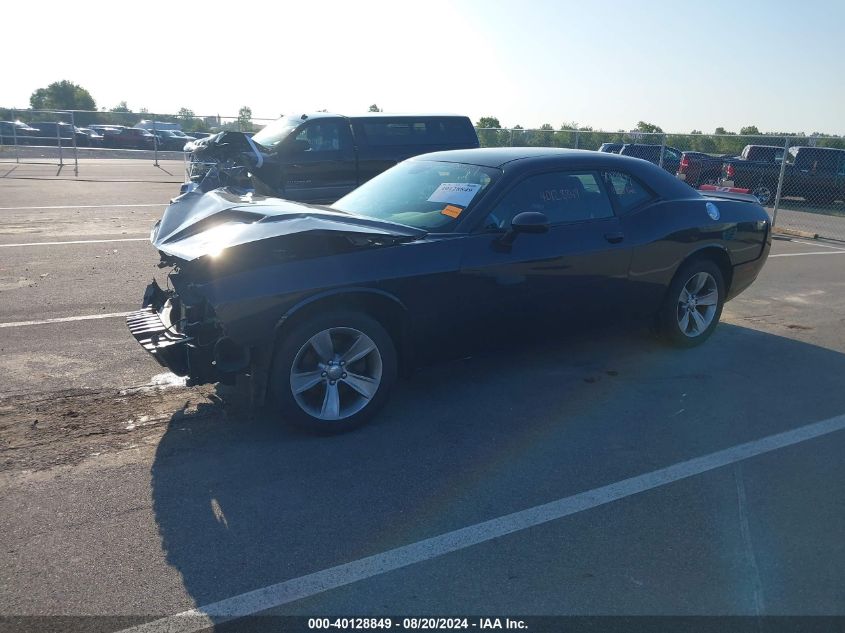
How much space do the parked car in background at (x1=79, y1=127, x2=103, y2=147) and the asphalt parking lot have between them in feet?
117

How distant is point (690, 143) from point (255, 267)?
119 ft

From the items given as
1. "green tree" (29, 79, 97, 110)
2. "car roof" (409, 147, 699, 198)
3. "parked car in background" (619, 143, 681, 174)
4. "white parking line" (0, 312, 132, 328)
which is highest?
"green tree" (29, 79, 97, 110)

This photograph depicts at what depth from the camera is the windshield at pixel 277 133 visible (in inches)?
522

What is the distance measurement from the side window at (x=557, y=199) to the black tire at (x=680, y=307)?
93 centimetres

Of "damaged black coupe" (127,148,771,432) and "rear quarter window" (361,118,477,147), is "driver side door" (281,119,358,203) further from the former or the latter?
"damaged black coupe" (127,148,771,432)

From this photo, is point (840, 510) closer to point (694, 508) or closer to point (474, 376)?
point (694, 508)

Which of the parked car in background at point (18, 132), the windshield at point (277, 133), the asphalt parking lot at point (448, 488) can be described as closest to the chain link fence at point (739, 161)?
the parked car in background at point (18, 132)

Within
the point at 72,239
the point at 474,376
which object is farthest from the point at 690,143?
the point at 474,376

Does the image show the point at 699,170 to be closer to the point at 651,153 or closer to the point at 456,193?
the point at 651,153

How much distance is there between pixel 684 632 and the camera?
2.87m

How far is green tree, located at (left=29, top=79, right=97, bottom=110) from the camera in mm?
66625

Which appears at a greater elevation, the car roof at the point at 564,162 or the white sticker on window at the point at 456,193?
the car roof at the point at 564,162

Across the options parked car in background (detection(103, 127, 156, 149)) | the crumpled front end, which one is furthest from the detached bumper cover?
parked car in background (detection(103, 127, 156, 149))

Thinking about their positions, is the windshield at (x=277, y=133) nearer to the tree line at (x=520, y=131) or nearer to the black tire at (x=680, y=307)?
the tree line at (x=520, y=131)
